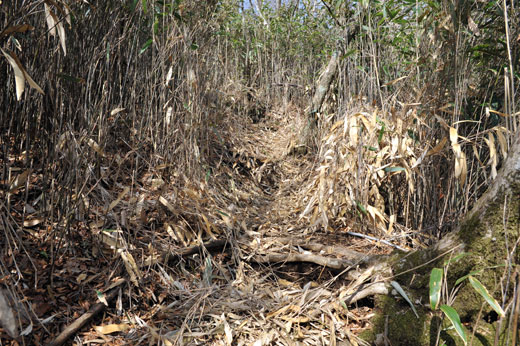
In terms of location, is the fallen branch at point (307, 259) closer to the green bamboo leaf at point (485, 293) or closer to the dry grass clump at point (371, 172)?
the dry grass clump at point (371, 172)

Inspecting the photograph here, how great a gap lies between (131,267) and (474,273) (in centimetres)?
111

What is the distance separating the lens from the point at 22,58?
127 cm

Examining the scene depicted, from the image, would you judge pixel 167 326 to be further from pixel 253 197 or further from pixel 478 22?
pixel 478 22

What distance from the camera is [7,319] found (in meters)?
1.00

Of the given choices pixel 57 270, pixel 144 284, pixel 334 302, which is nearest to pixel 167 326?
pixel 144 284

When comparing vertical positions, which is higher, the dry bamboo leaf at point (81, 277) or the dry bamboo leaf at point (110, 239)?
the dry bamboo leaf at point (110, 239)

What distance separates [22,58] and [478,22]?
66.9 inches

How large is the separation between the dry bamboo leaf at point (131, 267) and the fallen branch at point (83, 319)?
0.12 feet

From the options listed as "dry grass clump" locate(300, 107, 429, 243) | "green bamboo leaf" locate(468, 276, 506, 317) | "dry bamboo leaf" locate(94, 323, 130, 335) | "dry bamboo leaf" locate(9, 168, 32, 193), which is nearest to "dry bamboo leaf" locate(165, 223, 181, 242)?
"dry bamboo leaf" locate(94, 323, 130, 335)

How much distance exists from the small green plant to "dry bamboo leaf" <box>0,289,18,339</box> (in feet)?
3.65

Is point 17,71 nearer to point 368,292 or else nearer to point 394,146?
point 368,292

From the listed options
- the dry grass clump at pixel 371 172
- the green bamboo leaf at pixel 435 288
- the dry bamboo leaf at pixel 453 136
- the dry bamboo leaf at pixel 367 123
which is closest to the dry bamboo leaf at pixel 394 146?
the dry grass clump at pixel 371 172

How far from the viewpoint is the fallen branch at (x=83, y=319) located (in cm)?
108

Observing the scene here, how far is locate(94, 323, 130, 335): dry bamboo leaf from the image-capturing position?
3.84 ft
